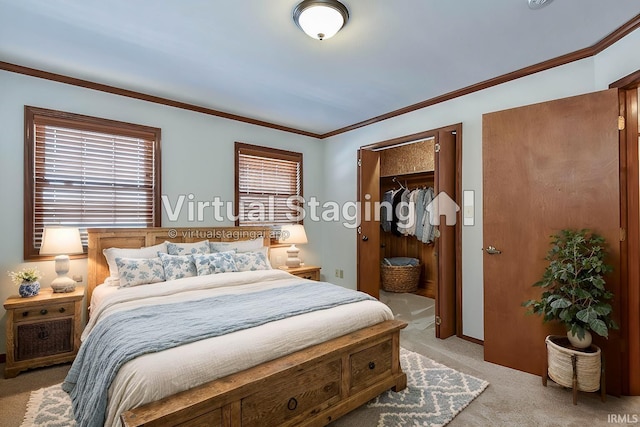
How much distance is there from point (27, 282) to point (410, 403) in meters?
3.13

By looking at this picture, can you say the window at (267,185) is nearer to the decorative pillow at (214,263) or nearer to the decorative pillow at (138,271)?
the decorative pillow at (214,263)

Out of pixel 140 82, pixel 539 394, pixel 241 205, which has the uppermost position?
pixel 140 82

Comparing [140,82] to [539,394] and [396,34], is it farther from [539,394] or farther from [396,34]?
[539,394]

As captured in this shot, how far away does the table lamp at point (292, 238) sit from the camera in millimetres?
4116

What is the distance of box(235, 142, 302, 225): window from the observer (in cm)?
414

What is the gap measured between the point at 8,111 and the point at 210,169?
5.82 ft

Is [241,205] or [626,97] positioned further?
[241,205]

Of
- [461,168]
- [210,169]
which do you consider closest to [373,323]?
[461,168]

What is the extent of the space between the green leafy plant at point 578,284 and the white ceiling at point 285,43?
4.80ft

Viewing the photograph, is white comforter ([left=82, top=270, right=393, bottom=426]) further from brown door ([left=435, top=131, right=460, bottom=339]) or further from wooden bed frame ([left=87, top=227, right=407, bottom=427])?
brown door ([left=435, top=131, right=460, bottom=339])

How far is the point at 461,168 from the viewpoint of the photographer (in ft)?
10.7

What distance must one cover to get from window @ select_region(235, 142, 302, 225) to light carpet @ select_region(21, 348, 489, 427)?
237 cm

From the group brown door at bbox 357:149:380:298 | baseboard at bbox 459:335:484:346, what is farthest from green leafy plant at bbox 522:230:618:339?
brown door at bbox 357:149:380:298

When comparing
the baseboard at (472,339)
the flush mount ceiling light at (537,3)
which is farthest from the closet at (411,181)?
the flush mount ceiling light at (537,3)
